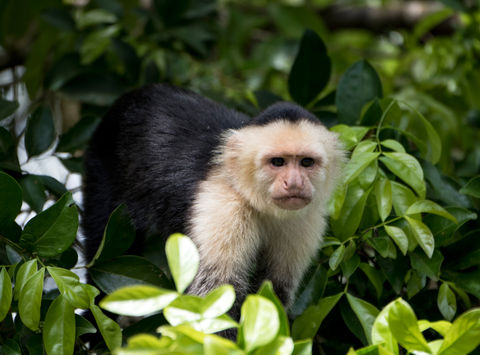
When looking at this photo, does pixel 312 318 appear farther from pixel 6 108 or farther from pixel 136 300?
pixel 6 108

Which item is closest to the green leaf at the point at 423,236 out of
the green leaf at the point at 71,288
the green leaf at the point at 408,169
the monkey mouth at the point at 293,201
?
the green leaf at the point at 408,169

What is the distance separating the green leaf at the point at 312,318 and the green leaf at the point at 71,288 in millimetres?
789

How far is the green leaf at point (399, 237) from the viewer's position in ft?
6.93

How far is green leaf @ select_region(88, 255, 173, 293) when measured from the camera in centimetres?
212

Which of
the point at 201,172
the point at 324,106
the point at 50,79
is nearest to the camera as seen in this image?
the point at 201,172

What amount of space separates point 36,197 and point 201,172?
0.68 meters

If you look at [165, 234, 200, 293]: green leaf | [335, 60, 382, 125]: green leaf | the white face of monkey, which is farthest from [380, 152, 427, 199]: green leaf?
[165, 234, 200, 293]: green leaf

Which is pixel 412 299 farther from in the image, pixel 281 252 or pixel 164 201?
pixel 164 201

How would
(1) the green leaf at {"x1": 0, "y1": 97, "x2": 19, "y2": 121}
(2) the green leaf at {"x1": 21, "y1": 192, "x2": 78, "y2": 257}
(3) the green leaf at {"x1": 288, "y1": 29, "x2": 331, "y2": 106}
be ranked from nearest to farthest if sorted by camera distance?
(2) the green leaf at {"x1": 21, "y1": 192, "x2": 78, "y2": 257}, (1) the green leaf at {"x1": 0, "y1": 97, "x2": 19, "y2": 121}, (3) the green leaf at {"x1": 288, "y1": 29, "x2": 331, "y2": 106}

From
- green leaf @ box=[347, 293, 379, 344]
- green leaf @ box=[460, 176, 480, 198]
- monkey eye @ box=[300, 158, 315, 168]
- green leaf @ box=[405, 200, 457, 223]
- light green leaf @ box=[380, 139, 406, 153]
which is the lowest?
green leaf @ box=[347, 293, 379, 344]

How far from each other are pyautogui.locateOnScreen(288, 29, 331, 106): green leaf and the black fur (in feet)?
1.37

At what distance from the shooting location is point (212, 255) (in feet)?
7.37

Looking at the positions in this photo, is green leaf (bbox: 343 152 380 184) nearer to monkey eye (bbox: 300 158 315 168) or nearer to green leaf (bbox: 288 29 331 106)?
monkey eye (bbox: 300 158 315 168)

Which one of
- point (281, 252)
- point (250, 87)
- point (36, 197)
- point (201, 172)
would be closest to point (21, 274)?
point (36, 197)
